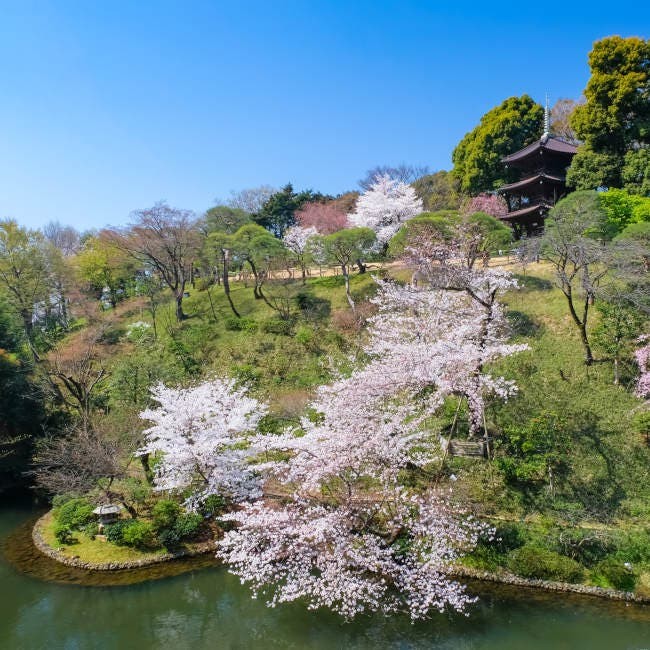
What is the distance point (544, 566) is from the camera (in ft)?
37.6

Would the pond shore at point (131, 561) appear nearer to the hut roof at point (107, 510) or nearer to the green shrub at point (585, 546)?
the hut roof at point (107, 510)

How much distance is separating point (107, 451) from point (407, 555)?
33.3 feet

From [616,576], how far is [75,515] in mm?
16222

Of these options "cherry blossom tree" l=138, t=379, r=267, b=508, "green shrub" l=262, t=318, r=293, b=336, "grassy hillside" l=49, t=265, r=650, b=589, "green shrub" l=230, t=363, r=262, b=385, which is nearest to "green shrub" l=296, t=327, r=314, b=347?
"grassy hillside" l=49, t=265, r=650, b=589

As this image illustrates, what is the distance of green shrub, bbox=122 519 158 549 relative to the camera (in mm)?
13570

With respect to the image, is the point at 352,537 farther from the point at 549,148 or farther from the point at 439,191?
the point at 439,191

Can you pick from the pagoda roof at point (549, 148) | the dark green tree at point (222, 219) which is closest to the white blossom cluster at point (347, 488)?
the pagoda roof at point (549, 148)

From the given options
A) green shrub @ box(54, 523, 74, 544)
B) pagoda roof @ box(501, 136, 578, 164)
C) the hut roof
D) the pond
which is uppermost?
pagoda roof @ box(501, 136, 578, 164)

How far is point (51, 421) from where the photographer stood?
21.5 metres

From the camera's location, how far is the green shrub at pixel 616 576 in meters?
11.0

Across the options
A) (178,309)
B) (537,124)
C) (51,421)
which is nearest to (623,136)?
(537,124)

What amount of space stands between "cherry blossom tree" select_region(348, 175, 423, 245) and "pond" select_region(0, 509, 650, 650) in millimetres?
27676

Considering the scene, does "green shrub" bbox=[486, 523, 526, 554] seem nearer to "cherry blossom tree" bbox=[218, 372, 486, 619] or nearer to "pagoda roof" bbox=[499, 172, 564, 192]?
"cherry blossom tree" bbox=[218, 372, 486, 619]

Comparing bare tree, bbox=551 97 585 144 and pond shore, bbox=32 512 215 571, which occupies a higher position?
bare tree, bbox=551 97 585 144
